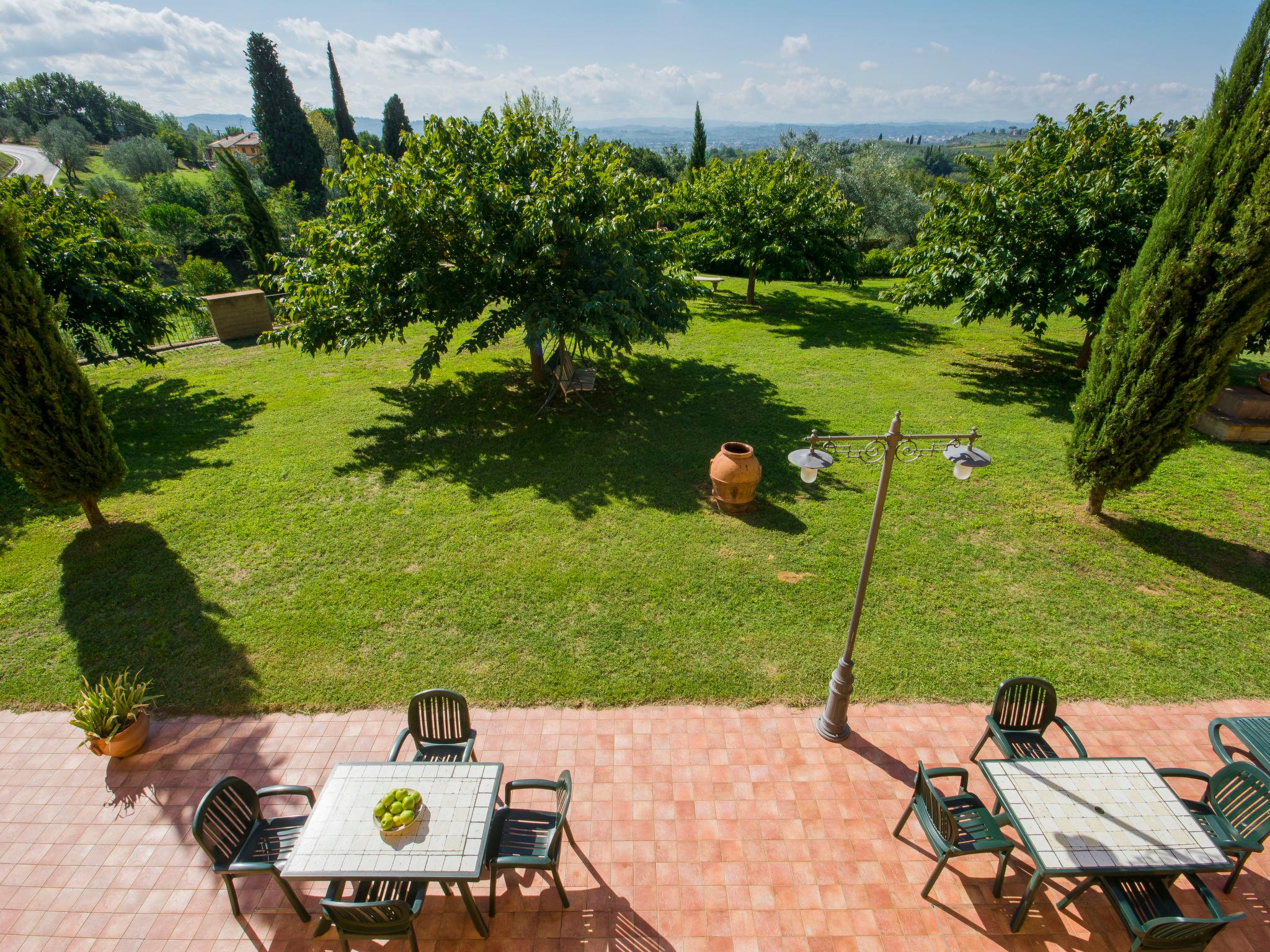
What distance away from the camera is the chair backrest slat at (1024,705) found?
18.1 feet

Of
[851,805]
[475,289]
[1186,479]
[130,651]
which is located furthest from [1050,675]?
[475,289]

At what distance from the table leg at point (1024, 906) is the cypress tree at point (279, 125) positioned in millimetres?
57791

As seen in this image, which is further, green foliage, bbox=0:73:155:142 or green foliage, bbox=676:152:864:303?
green foliage, bbox=0:73:155:142

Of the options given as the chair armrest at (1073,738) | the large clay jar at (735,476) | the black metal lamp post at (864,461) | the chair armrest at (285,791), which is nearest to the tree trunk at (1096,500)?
the large clay jar at (735,476)

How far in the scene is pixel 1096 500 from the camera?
9719 mm

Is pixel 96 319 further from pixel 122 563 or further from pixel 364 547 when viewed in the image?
pixel 364 547

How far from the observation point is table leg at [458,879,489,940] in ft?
13.9

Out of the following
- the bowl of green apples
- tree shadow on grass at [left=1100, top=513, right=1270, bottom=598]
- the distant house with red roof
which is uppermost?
the distant house with red roof

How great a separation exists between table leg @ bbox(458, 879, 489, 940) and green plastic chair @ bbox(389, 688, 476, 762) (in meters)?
1.19

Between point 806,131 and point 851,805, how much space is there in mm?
75854

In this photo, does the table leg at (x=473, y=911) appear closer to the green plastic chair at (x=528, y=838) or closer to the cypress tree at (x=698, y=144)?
the green plastic chair at (x=528, y=838)

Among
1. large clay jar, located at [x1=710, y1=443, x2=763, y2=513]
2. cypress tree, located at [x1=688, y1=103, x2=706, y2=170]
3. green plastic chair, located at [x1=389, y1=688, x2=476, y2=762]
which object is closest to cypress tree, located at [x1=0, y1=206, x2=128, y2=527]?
green plastic chair, located at [x1=389, y1=688, x2=476, y2=762]

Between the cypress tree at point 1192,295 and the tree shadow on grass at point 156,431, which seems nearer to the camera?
the cypress tree at point 1192,295

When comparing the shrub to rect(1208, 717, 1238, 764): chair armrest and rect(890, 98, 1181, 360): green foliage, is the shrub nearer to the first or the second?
rect(890, 98, 1181, 360): green foliage
